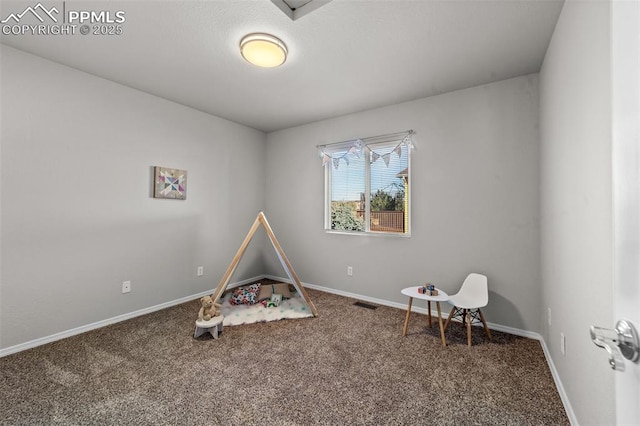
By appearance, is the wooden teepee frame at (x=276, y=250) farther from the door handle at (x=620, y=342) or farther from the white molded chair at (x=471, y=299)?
the door handle at (x=620, y=342)

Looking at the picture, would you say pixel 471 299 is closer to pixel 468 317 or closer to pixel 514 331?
pixel 468 317

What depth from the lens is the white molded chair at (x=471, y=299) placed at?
2346 mm

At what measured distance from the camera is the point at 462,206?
110 inches

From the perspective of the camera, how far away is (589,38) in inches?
48.2

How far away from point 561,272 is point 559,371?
67 cm

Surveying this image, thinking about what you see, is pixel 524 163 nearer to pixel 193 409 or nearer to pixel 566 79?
pixel 566 79

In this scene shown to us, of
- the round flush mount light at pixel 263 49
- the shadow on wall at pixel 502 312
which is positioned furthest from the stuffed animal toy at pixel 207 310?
the shadow on wall at pixel 502 312

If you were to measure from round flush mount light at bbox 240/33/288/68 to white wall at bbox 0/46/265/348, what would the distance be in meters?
1.68

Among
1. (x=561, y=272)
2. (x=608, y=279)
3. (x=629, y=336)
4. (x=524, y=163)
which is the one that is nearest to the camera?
(x=629, y=336)

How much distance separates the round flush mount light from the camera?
195 cm

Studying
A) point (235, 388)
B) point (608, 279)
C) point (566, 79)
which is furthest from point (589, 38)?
point (235, 388)

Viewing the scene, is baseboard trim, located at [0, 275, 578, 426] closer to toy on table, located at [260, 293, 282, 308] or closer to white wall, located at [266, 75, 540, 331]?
A: white wall, located at [266, 75, 540, 331]

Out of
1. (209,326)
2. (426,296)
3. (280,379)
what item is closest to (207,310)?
(209,326)

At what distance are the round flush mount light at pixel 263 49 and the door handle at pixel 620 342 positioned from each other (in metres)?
2.32
